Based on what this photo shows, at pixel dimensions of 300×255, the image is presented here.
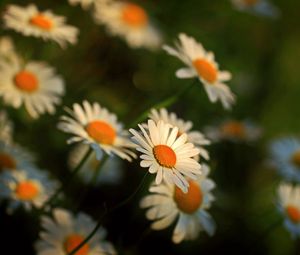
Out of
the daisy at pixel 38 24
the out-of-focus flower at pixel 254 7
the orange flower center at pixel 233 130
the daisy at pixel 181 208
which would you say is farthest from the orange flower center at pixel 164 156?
the out-of-focus flower at pixel 254 7

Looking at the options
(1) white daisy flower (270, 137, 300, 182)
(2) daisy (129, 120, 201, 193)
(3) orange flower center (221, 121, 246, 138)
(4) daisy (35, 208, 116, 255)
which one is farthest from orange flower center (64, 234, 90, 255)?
(3) orange flower center (221, 121, 246, 138)

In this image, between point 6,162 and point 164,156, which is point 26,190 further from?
point 164,156

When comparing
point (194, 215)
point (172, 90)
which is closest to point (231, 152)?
point (172, 90)

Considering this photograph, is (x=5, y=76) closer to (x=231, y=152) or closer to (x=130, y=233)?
(x=130, y=233)

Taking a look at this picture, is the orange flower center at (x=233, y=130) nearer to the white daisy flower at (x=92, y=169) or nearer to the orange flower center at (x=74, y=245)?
the white daisy flower at (x=92, y=169)

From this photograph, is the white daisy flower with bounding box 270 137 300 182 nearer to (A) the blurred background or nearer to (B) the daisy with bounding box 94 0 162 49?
(A) the blurred background

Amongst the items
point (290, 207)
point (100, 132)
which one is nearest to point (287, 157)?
point (290, 207)
